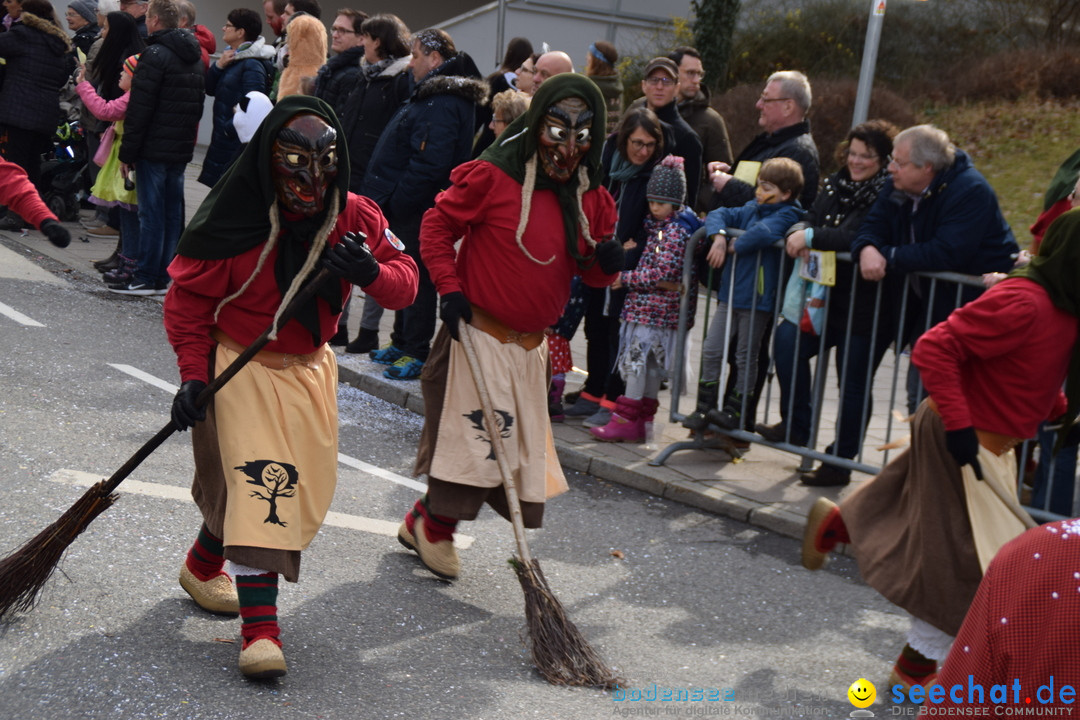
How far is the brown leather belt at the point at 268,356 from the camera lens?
3.98 metres

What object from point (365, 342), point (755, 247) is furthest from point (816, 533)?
point (365, 342)

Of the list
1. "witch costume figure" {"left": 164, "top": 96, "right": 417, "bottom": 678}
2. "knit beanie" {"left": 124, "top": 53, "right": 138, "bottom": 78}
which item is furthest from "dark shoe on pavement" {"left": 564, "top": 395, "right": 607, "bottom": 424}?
"knit beanie" {"left": 124, "top": 53, "right": 138, "bottom": 78}

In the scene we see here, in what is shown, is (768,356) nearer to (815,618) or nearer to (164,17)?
(815,618)

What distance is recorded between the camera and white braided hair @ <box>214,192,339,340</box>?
3885mm

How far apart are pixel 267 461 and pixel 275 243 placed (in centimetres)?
69

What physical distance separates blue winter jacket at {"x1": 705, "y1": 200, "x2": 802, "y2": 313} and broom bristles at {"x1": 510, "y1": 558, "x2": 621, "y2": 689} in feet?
9.52

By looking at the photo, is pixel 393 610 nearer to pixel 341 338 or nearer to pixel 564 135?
pixel 564 135

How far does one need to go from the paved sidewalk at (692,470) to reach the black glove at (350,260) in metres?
2.95

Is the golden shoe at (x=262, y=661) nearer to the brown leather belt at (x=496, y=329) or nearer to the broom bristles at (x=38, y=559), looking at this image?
the broom bristles at (x=38, y=559)

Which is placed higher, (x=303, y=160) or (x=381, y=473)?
(x=303, y=160)

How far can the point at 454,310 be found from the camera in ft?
15.5

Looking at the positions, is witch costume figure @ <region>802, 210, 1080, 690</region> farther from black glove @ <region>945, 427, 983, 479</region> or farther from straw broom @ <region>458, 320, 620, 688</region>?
straw broom @ <region>458, 320, 620, 688</region>

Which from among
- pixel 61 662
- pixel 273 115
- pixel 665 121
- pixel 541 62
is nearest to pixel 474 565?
pixel 61 662

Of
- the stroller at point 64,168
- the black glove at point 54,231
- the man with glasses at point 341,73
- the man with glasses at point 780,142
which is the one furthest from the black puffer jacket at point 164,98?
the man with glasses at point 780,142
